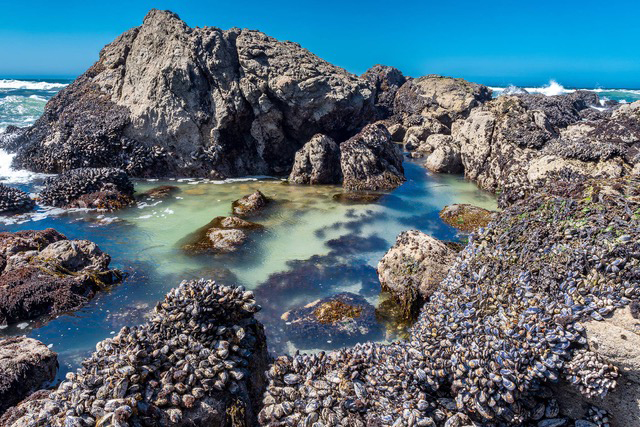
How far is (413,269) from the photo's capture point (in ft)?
23.5

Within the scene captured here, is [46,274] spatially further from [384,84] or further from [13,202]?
[384,84]

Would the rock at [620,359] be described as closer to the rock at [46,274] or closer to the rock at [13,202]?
the rock at [46,274]

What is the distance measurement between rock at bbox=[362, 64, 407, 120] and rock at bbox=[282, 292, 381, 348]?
893 inches

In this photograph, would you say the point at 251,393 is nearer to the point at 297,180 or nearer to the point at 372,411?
the point at 372,411

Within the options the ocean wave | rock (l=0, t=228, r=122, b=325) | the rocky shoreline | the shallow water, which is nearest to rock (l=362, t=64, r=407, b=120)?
the rocky shoreline

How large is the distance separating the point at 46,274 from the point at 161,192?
6.94 meters

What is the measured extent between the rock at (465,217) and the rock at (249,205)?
5504 millimetres

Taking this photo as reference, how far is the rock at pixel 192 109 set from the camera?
625 inches

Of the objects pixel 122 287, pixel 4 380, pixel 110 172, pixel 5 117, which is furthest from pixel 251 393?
pixel 5 117

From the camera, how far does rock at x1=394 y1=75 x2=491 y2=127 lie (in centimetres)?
2431

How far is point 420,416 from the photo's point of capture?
12.2 feet

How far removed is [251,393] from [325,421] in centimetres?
84

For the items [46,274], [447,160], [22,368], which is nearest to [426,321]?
[22,368]

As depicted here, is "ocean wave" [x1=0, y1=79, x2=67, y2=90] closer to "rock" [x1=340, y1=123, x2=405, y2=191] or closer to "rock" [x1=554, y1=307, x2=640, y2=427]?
"rock" [x1=340, y1=123, x2=405, y2=191]
